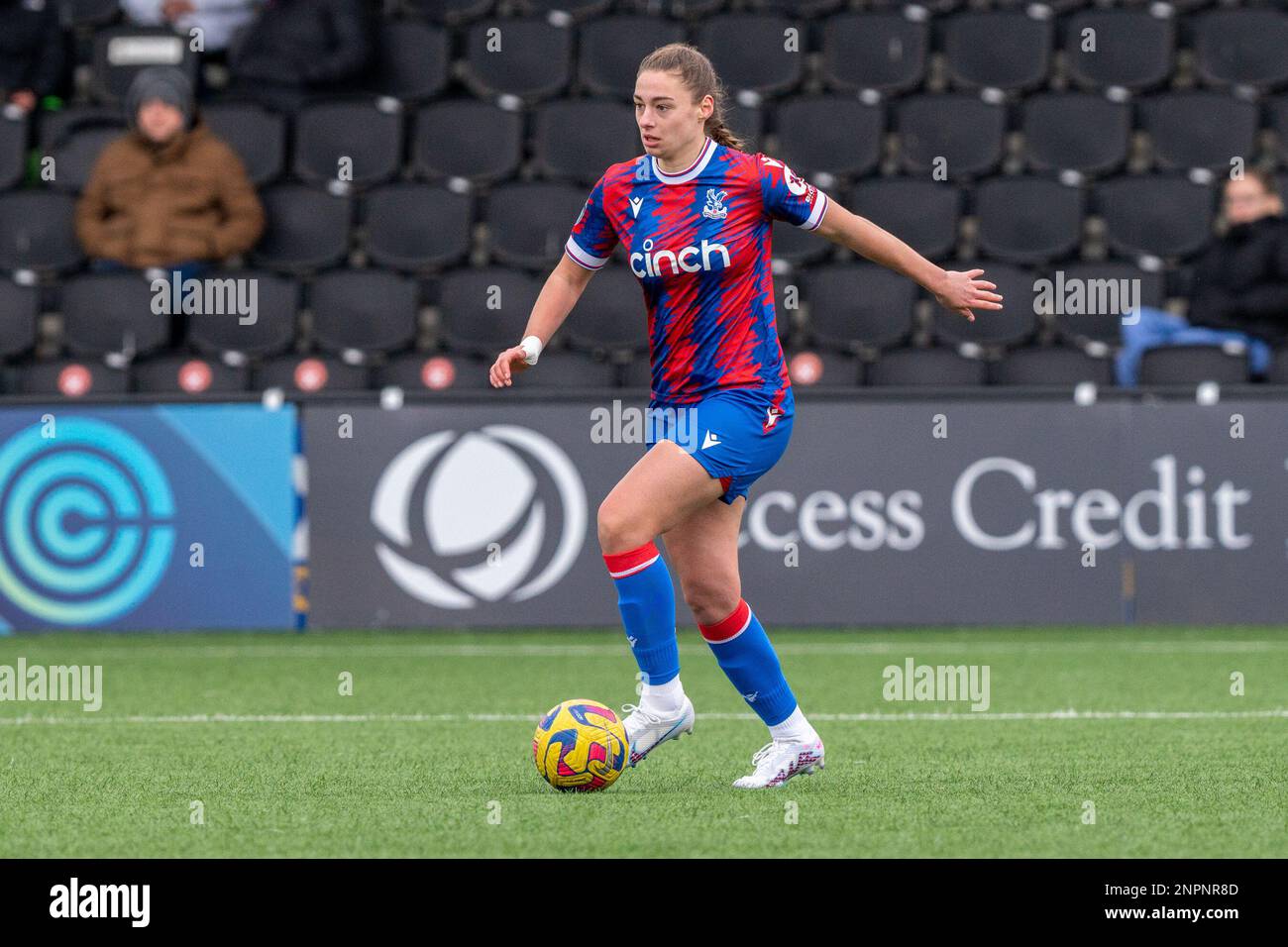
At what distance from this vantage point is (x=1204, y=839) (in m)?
4.95

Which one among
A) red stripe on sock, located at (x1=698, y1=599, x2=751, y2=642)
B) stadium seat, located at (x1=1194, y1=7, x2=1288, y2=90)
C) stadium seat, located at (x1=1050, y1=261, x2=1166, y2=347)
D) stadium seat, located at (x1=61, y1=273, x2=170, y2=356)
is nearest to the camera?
red stripe on sock, located at (x1=698, y1=599, x2=751, y2=642)

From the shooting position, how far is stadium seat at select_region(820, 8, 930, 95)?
13.8 meters

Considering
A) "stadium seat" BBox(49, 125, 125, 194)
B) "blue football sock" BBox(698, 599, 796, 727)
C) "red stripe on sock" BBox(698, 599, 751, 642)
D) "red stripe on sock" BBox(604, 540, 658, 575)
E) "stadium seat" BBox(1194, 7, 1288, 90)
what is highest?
"stadium seat" BBox(1194, 7, 1288, 90)

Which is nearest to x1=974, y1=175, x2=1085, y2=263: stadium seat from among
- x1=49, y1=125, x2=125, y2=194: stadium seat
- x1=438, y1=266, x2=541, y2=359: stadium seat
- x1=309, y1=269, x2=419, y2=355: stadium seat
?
x1=438, y1=266, x2=541, y2=359: stadium seat

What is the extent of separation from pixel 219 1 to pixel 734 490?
29.7ft

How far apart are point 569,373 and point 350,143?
2.59m

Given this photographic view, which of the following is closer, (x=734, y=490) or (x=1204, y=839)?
(x=1204, y=839)

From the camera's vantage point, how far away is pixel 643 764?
6.60 metres

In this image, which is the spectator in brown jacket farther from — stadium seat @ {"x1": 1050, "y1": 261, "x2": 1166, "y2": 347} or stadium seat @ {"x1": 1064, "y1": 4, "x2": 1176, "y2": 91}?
stadium seat @ {"x1": 1064, "y1": 4, "x2": 1176, "y2": 91}

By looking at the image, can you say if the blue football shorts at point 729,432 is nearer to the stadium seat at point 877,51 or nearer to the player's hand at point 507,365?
Answer: the player's hand at point 507,365

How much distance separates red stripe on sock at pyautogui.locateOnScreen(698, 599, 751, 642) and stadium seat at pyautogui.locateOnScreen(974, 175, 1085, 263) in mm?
7239

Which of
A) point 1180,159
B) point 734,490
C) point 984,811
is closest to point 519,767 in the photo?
point 734,490
